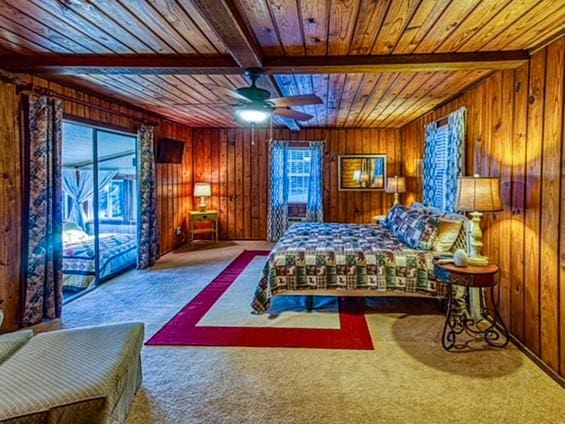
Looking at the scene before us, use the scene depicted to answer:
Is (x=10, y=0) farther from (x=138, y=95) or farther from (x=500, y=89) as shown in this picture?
(x=500, y=89)

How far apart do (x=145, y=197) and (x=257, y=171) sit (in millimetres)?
2849

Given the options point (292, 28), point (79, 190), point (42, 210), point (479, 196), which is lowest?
point (42, 210)

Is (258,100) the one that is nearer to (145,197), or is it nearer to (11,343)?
(11,343)

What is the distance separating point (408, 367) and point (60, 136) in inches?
153

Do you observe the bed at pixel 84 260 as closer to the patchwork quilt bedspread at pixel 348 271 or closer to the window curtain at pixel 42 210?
the window curtain at pixel 42 210

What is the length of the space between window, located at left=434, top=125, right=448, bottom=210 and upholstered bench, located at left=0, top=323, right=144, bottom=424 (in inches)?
159

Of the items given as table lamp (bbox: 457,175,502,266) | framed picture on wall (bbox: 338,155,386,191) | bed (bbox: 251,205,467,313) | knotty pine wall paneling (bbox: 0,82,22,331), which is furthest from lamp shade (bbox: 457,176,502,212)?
framed picture on wall (bbox: 338,155,386,191)

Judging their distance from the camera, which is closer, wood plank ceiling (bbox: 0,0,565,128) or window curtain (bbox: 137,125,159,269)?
wood plank ceiling (bbox: 0,0,565,128)

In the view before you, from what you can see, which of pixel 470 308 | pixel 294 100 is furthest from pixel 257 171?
pixel 470 308

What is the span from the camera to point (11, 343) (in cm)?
221

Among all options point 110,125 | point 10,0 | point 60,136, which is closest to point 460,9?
point 10,0

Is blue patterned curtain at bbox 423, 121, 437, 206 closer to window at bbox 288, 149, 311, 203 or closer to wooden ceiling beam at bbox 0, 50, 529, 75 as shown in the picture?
wooden ceiling beam at bbox 0, 50, 529, 75

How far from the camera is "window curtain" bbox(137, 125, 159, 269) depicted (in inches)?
220

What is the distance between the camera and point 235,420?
2.11 m
